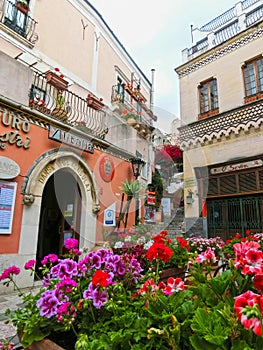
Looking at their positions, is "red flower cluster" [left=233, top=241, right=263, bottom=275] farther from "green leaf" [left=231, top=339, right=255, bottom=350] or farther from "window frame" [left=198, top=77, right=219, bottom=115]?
"window frame" [left=198, top=77, right=219, bottom=115]

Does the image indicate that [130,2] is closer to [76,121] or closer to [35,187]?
[76,121]

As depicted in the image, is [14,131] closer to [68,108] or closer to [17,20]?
[68,108]

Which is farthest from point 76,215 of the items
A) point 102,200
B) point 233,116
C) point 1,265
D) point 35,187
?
Answer: point 233,116

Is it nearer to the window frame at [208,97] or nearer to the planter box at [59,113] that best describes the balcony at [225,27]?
the window frame at [208,97]

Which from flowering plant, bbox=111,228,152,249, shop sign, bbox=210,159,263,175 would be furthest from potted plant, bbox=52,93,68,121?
shop sign, bbox=210,159,263,175

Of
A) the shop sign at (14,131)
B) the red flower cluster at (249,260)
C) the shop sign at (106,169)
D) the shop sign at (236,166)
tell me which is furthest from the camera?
the shop sign at (236,166)

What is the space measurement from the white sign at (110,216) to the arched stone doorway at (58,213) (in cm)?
61

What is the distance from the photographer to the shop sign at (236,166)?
6003mm

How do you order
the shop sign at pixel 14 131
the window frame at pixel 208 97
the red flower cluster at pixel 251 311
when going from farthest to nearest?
1. the window frame at pixel 208 97
2. the shop sign at pixel 14 131
3. the red flower cluster at pixel 251 311

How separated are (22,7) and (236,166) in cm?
737

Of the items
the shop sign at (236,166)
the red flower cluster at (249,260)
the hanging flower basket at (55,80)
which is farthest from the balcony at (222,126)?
the red flower cluster at (249,260)

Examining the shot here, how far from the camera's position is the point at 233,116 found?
659cm

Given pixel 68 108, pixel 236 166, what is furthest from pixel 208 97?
pixel 68 108

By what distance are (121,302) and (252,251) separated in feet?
1.90
